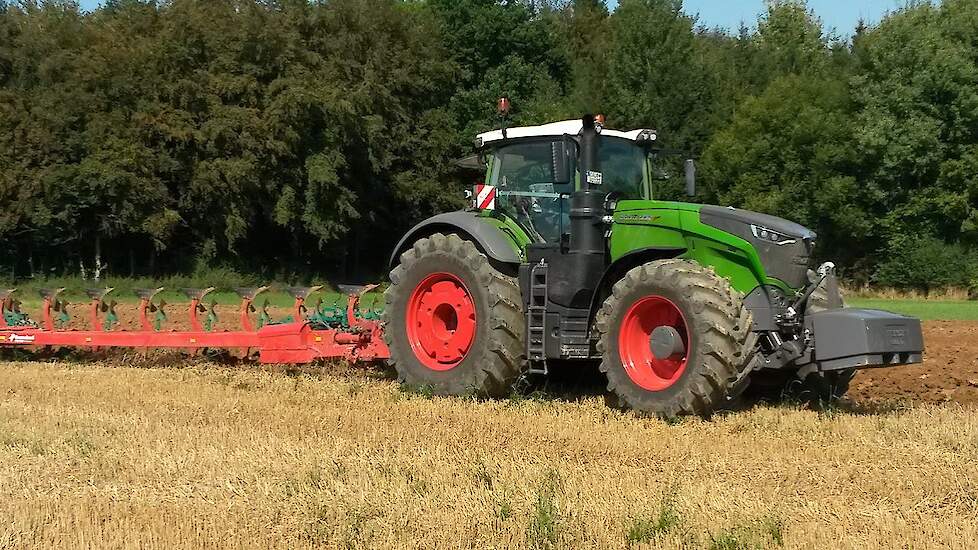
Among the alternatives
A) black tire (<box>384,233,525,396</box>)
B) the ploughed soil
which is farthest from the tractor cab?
the ploughed soil

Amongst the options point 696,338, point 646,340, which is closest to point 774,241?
point 696,338

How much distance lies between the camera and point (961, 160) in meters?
29.2

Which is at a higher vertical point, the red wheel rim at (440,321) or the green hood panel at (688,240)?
the green hood panel at (688,240)

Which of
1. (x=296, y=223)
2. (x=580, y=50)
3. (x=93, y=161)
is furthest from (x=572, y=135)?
(x=580, y=50)

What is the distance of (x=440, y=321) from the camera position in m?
8.16

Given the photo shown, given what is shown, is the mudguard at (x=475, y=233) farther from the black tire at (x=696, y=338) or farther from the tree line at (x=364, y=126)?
the tree line at (x=364, y=126)

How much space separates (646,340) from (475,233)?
1762 millimetres

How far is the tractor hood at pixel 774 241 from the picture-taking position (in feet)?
22.2

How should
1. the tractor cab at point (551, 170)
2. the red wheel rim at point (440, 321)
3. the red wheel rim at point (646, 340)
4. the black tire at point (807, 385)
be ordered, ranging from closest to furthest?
the red wheel rim at point (646, 340), the black tire at point (807, 385), the tractor cab at point (551, 170), the red wheel rim at point (440, 321)

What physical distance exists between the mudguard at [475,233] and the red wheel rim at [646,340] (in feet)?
4.18

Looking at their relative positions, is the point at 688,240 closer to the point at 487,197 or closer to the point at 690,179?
the point at 690,179

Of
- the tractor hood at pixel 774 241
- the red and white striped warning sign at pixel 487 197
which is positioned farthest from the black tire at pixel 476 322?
the tractor hood at pixel 774 241

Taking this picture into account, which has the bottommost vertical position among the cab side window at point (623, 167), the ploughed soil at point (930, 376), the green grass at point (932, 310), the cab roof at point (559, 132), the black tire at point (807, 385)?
the green grass at point (932, 310)

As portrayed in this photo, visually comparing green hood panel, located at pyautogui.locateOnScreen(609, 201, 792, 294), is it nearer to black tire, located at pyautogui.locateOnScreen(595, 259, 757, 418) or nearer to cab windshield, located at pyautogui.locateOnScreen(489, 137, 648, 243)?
black tire, located at pyautogui.locateOnScreen(595, 259, 757, 418)
